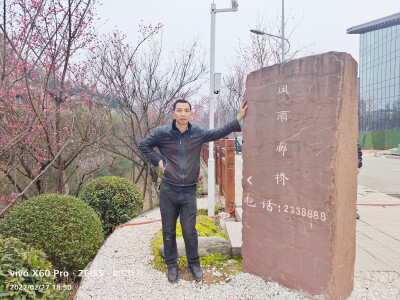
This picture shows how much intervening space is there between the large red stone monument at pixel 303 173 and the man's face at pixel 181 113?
1.86ft

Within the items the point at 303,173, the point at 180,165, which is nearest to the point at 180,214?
the point at 180,165

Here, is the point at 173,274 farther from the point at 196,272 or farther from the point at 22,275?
the point at 22,275

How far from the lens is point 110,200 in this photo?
5184 mm

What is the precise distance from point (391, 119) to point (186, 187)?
41102 mm

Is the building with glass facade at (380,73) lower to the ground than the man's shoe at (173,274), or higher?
higher

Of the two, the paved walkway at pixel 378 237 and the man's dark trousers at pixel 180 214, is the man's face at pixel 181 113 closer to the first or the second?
the man's dark trousers at pixel 180 214

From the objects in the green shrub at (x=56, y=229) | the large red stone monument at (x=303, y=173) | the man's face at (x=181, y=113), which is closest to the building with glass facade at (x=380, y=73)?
the large red stone monument at (x=303, y=173)

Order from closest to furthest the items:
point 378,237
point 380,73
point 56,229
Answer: point 56,229 → point 378,237 → point 380,73

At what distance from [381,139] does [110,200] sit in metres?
26.3

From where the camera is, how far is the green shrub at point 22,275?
1724 millimetres

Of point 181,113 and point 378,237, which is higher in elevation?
point 181,113

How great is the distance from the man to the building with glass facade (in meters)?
36.8

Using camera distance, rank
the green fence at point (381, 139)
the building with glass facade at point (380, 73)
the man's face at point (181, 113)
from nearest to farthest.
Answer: the man's face at point (181, 113)
the green fence at point (381, 139)
the building with glass facade at point (380, 73)

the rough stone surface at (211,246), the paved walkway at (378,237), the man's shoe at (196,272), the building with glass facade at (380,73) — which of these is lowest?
the paved walkway at (378,237)
